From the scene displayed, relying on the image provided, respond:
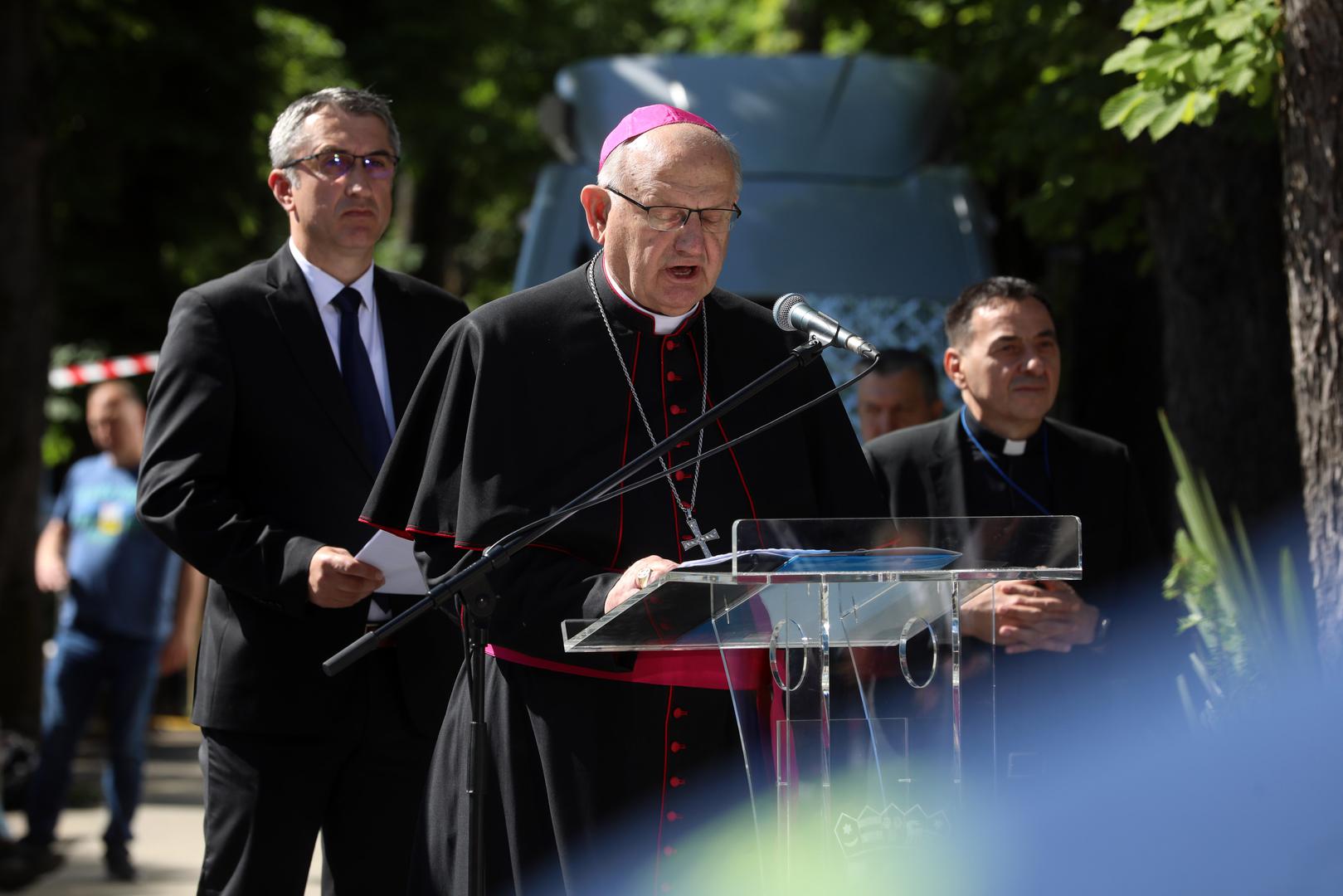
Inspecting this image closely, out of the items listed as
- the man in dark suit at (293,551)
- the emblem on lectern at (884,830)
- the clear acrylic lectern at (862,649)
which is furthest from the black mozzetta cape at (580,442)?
the emblem on lectern at (884,830)

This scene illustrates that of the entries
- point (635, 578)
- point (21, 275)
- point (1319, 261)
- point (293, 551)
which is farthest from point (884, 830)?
point (21, 275)

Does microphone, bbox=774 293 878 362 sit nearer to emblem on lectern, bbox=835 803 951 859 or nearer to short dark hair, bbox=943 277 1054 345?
emblem on lectern, bbox=835 803 951 859

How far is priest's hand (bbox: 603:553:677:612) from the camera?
331 centimetres

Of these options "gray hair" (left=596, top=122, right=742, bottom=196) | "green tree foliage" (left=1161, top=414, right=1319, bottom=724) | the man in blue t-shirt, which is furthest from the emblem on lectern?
the man in blue t-shirt

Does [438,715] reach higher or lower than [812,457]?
lower

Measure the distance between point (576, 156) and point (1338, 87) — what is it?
4.13 meters

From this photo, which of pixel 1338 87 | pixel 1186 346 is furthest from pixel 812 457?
pixel 1186 346

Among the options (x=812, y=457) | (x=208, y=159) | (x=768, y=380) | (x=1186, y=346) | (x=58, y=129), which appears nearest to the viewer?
(x=768, y=380)

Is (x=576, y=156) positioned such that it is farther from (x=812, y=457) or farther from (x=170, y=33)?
(x=170, y=33)

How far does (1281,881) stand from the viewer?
198 inches

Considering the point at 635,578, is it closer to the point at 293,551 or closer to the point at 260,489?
the point at 293,551

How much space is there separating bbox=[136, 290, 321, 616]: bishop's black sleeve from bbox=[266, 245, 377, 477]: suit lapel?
17cm

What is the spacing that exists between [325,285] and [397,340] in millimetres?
221

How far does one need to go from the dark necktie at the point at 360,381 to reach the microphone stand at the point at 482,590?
1.20 m
